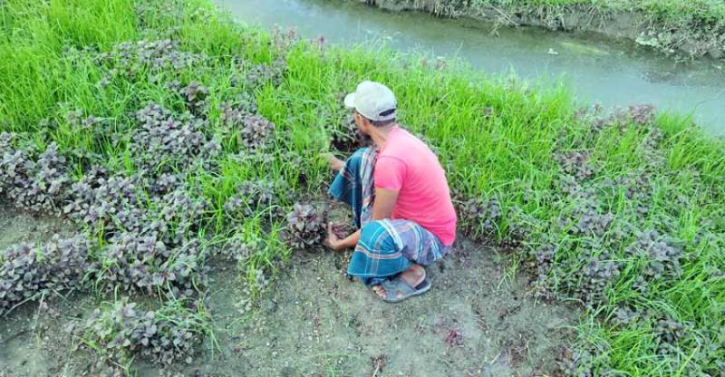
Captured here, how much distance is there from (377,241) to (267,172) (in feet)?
3.50

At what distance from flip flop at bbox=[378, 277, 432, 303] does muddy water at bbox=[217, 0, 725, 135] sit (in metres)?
2.85

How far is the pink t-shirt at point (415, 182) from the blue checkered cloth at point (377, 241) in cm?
7

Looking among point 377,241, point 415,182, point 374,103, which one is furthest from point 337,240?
point 374,103

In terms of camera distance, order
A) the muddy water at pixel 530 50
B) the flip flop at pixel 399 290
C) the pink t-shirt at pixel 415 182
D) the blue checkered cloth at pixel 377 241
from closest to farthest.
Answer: the pink t-shirt at pixel 415 182 → the blue checkered cloth at pixel 377 241 → the flip flop at pixel 399 290 → the muddy water at pixel 530 50

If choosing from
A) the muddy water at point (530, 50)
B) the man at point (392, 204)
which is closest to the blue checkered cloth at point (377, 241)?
the man at point (392, 204)

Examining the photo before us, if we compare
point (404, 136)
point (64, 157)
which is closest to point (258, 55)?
point (64, 157)

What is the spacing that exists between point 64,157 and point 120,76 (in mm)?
826

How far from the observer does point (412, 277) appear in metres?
3.28

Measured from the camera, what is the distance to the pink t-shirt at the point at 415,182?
2.89 meters

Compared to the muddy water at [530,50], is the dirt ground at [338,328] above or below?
below

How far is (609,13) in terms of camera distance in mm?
6332

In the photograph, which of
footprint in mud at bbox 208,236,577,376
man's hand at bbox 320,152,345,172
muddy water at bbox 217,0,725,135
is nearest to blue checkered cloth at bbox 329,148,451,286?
footprint in mud at bbox 208,236,577,376

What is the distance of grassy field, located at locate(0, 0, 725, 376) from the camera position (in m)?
3.03

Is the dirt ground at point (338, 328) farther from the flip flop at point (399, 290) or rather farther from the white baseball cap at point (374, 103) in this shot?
the white baseball cap at point (374, 103)
